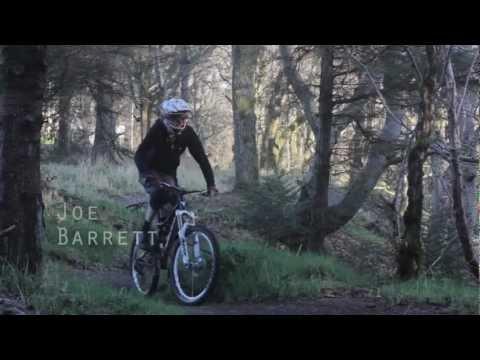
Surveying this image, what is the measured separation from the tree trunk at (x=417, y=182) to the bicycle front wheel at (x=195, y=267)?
218 cm

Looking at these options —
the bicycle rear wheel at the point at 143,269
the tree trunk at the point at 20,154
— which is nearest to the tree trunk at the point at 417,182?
the bicycle rear wheel at the point at 143,269

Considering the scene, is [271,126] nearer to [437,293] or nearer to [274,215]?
[274,215]

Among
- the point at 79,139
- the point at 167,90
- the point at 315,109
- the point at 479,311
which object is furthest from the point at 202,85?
the point at 479,311

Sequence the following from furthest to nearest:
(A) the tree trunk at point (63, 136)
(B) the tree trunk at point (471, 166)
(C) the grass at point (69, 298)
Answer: (A) the tree trunk at point (63, 136) → (B) the tree trunk at point (471, 166) → (C) the grass at point (69, 298)

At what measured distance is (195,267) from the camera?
591cm

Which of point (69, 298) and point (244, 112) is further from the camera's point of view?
point (244, 112)

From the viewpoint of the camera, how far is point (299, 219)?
953cm

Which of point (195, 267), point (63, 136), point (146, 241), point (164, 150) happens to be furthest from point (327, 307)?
point (63, 136)

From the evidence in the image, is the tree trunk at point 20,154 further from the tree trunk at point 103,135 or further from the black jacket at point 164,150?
the tree trunk at point 103,135

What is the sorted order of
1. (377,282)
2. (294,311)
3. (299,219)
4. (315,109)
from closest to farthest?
(294,311), (377,282), (299,219), (315,109)

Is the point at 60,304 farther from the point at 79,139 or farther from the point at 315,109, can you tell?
the point at 79,139

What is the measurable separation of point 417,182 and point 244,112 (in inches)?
310

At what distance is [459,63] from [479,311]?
4.62 meters

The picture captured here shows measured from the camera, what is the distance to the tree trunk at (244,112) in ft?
45.5
